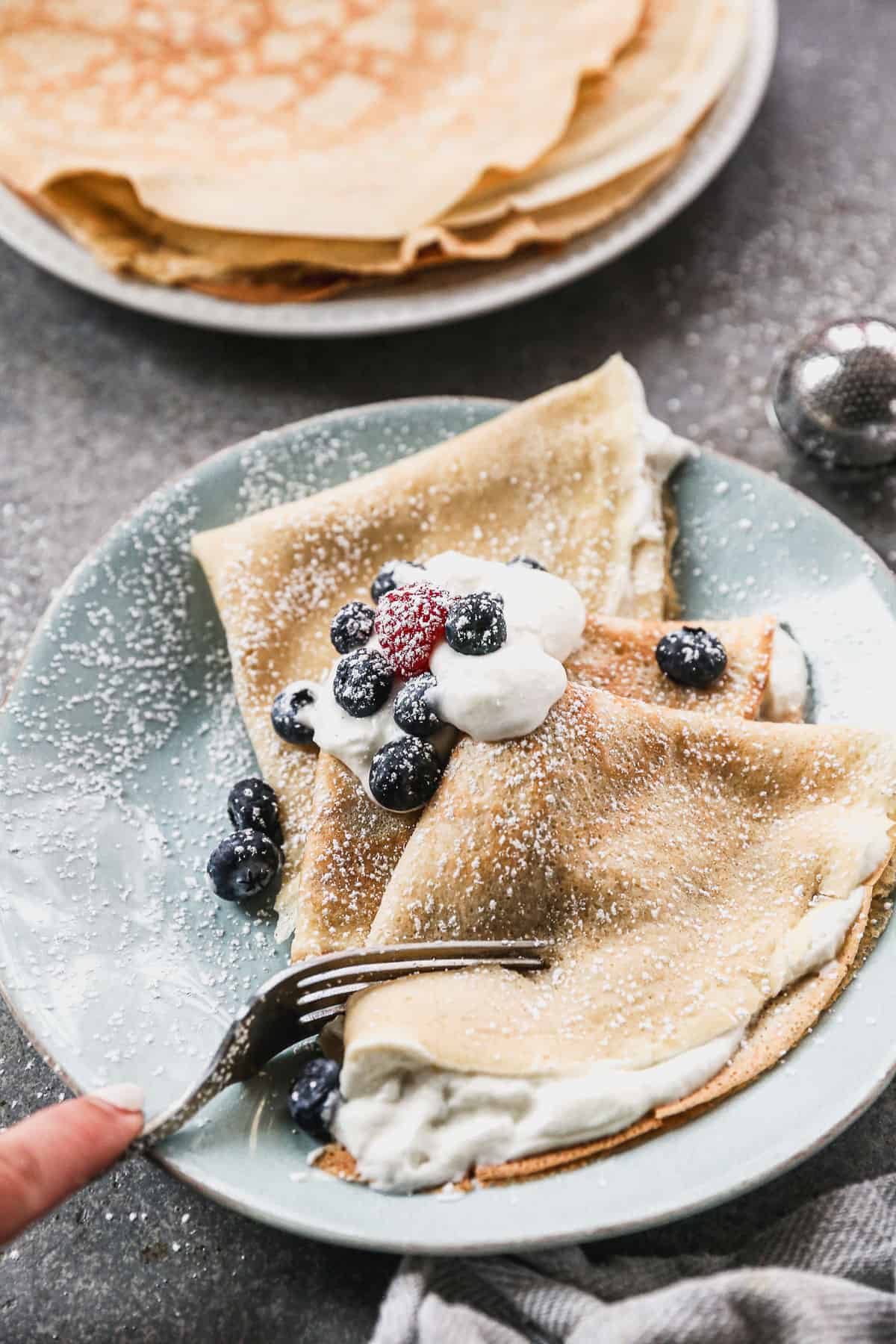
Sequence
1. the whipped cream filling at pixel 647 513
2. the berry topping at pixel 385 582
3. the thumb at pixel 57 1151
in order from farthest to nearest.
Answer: the whipped cream filling at pixel 647 513, the berry topping at pixel 385 582, the thumb at pixel 57 1151

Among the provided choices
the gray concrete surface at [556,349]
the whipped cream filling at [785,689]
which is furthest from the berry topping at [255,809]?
the whipped cream filling at [785,689]

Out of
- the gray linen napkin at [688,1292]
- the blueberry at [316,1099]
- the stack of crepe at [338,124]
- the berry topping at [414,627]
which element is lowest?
the gray linen napkin at [688,1292]

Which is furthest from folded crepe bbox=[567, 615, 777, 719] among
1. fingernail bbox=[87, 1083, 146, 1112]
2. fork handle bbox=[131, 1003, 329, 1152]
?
fingernail bbox=[87, 1083, 146, 1112]

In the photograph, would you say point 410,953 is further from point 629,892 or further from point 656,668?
point 656,668

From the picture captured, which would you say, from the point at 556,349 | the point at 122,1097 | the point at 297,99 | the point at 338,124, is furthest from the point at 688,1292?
the point at 297,99

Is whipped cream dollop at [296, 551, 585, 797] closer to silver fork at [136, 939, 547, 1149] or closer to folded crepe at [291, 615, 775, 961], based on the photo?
folded crepe at [291, 615, 775, 961]

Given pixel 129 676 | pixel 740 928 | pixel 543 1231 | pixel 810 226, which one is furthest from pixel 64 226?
pixel 543 1231

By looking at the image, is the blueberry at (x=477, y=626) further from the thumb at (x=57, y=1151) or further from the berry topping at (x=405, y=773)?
the thumb at (x=57, y=1151)
